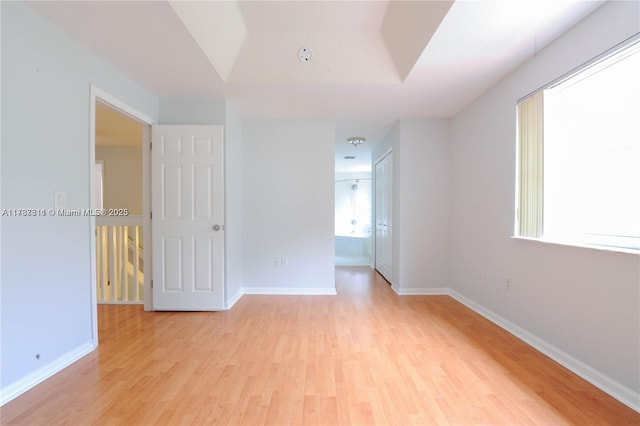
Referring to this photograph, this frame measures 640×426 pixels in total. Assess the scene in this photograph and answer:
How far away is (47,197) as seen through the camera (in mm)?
1956

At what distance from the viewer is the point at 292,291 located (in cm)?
398

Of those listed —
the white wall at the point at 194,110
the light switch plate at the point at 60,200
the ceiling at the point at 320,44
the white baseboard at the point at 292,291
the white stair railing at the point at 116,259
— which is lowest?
the white baseboard at the point at 292,291

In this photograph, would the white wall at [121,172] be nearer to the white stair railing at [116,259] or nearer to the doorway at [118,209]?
the doorway at [118,209]

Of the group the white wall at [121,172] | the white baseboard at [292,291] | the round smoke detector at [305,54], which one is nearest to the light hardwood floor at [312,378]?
the white baseboard at [292,291]

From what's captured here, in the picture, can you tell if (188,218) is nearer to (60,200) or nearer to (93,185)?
(93,185)

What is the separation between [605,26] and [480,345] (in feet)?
7.66

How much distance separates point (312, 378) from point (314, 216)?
228 cm

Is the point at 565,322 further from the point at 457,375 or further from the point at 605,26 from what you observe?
the point at 605,26

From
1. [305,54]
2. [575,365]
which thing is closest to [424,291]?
[575,365]

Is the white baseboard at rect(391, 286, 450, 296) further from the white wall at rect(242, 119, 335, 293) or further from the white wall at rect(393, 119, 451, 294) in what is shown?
the white wall at rect(242, 119, 335, 293)

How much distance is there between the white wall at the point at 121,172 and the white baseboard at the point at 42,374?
3.87 meters

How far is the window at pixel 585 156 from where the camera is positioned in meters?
1.79

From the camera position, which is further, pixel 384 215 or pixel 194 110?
pixel 384 215

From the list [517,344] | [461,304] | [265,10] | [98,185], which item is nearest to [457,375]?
[517,344]
